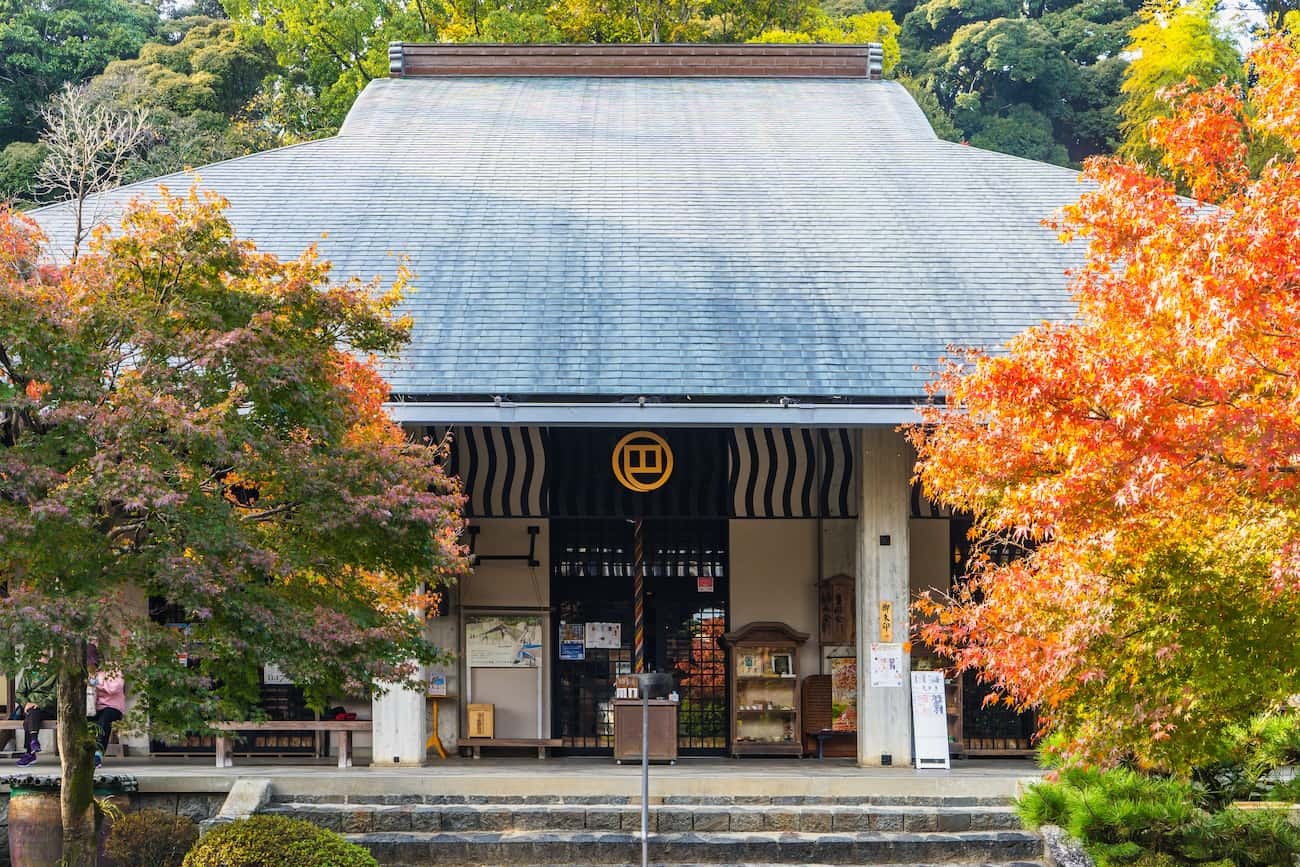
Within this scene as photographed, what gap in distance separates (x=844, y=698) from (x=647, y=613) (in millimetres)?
2632

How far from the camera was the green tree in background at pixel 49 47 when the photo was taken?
3425 centimetres

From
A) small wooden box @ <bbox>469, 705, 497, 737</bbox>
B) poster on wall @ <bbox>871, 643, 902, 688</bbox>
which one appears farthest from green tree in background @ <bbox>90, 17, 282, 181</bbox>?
poster on wall @ <bbox>871, 643, 902, 688</bbox>

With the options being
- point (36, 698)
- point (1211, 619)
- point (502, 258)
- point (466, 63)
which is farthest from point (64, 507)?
point (466, 63)

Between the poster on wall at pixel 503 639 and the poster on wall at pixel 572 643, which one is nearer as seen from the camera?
the poster on wall at pixel 503 639

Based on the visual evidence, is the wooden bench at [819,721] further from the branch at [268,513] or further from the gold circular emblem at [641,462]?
the branch at [268,513]

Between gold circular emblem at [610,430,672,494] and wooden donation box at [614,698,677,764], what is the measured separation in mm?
2362

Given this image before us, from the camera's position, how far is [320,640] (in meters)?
10.1

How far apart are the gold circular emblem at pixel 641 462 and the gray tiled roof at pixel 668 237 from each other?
110 centimetres

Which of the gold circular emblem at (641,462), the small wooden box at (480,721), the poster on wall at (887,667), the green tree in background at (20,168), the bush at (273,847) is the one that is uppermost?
the green tree in background at (20,168)

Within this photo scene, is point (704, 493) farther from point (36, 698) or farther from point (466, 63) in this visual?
point (466, 63)

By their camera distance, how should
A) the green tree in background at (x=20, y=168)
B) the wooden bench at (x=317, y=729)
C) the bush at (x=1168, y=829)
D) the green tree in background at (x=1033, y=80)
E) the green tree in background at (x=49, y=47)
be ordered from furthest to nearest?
the green tree in background at (x=1033, y=80)
the green tree in background at (x=49, y=47)
the green tree in background at (x=20, y=168)
the wooden bench at (x=317, y=729)
the bush at (x=1168, y=829)

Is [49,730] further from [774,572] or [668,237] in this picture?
[668,237]

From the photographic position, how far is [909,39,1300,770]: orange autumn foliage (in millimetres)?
7523

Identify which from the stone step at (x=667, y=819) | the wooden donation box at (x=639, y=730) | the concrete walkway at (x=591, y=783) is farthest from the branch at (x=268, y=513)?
the wooden donation box at (x=639, y=730)
